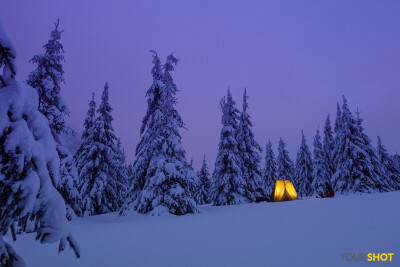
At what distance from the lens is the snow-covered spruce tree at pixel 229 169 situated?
21688 millimetres

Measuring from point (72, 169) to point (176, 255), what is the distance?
36.1 ft

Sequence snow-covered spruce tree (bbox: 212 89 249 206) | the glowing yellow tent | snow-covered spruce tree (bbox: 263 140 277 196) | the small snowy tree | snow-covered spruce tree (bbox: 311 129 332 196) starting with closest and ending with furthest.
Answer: the small snowy tree
the glowing yellow tent
snow-covered spruce tree (bbox: 212 89 249 206)
snow-covered spruce tree (bbox: 311 129 332 196)
snow-covered spruce tree (bbox: 263 140 277 196)

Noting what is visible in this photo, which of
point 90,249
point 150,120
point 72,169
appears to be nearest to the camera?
point 90,249

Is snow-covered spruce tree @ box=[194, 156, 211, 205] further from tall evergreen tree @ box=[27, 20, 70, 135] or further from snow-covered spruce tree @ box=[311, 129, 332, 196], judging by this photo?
tall evergreen tree @ box=[27, 20, 70, 135]

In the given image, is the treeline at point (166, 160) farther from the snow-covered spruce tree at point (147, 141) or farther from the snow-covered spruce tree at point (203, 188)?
the snow-covered spruce tree at point (203, 188)

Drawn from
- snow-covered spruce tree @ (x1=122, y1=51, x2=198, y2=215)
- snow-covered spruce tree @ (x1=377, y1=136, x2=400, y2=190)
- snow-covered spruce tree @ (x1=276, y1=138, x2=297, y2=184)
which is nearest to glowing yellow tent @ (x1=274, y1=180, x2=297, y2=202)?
snow-covered spruce tree @ (x1=122, y1=51, x2=198, y2=215)

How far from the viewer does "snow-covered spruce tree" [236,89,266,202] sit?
77.8 feet

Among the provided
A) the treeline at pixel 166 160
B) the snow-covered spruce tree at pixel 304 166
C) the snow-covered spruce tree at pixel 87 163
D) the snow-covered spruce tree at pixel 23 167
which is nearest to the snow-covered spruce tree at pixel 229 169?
the treeline at pixel 166 160

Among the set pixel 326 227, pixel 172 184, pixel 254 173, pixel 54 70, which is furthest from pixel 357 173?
pixel 54 70

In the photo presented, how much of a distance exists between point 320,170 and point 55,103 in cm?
3583

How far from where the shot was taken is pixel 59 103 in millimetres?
13805

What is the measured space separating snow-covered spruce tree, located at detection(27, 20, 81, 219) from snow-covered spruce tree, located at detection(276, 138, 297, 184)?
33.3 metres

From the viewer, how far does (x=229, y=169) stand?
2222 centimetres

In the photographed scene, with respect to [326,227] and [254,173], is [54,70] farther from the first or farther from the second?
[254,173]
